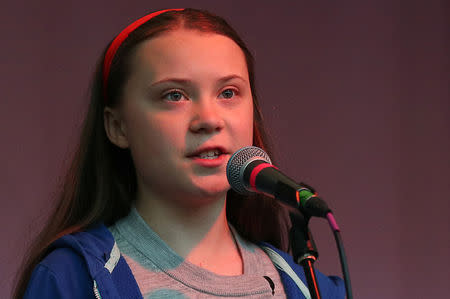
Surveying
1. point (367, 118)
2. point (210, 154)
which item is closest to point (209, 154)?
point (210, 154)

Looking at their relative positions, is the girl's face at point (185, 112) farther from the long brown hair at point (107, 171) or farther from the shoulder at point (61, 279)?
the shoulder at point (61, 279)

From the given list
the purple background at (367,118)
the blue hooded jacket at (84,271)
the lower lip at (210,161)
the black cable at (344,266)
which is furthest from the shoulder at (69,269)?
the purple background at (367,118)

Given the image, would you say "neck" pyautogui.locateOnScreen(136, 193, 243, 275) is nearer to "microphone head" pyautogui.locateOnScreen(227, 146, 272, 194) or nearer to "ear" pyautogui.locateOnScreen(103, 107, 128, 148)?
"ear" pyautogui.locateOnScreen(103, 107, 128, 148)

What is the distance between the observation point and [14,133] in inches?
84.3

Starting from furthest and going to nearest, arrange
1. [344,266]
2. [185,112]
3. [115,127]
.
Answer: [115,127]
[185,112]
[344,266]

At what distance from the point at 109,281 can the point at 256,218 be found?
1.63 ft

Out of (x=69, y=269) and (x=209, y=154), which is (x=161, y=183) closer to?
(x=209, y=154)

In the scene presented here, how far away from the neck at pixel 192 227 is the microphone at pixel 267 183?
0.89ft

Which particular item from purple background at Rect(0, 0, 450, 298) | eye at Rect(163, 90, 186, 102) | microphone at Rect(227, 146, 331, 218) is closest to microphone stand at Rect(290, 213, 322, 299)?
microphone at Rect(227, 146, 331, 218)

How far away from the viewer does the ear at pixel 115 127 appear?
62.7 inches

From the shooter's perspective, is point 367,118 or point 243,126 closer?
point 243,126

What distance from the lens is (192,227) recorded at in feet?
5.05

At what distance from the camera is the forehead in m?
1.48

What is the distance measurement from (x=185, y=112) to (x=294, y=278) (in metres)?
0.45
